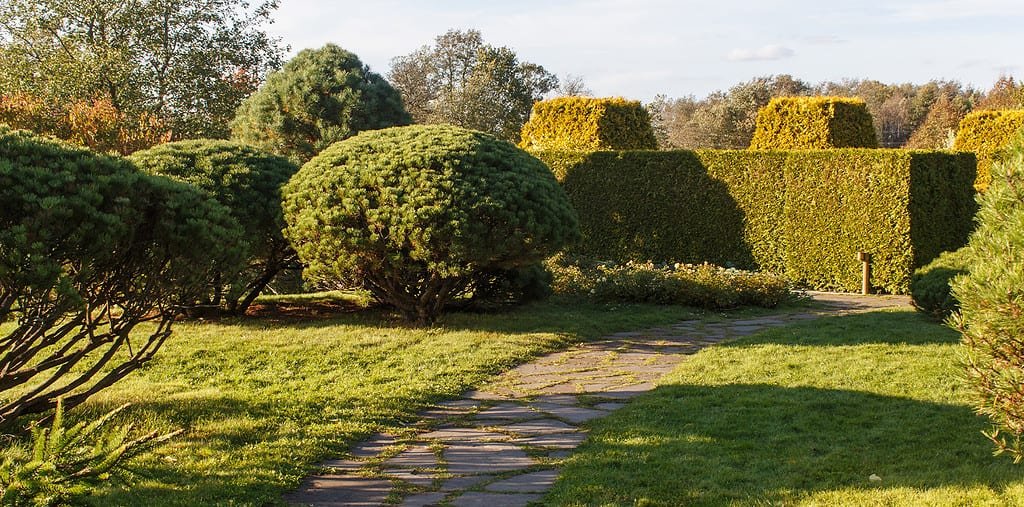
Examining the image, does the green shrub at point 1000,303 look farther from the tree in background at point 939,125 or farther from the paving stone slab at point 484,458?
the tree in background at point 939,125

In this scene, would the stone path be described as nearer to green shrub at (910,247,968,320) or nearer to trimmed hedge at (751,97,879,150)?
green shrub at (910,247,968,320)

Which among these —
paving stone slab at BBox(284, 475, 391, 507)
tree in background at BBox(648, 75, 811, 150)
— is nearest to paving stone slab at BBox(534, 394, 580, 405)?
paving stone slab at BBox(284, 475, 391, 507)

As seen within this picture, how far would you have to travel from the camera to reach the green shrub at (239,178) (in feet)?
29.8

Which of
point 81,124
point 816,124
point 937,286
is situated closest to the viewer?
point 937,286

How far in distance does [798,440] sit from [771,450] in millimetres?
292

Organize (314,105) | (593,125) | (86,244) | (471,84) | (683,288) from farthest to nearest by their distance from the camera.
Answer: (471,84), (593,125), (314,105), (683,288), (86,244)

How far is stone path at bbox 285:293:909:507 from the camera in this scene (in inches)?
174

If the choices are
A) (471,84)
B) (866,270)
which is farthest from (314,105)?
(471,84)

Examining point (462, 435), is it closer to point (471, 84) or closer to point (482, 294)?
point (482, 294)

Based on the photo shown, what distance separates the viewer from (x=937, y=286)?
9906 mm

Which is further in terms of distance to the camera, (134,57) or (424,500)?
(134,57)

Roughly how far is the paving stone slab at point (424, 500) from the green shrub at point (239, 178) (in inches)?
197

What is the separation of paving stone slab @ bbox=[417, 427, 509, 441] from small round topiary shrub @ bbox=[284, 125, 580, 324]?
3016mm

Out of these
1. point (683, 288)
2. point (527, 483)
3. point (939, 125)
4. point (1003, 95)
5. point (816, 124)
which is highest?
point (1003, 95)
